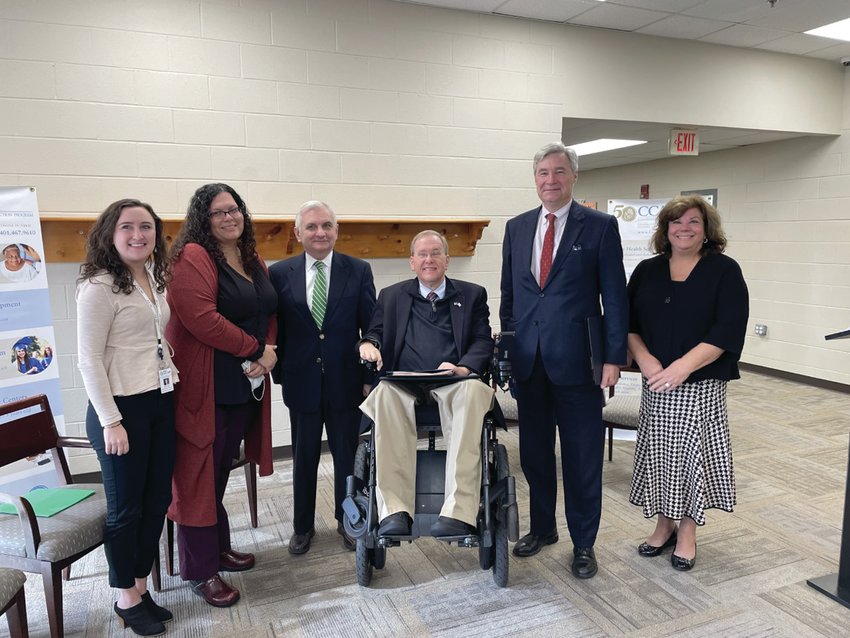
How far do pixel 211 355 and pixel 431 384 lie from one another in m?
0.81

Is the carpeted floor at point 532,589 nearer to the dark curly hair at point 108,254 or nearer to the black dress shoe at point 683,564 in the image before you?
the black dress shoe at point 683,564

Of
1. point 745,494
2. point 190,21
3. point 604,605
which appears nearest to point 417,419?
point 604,605

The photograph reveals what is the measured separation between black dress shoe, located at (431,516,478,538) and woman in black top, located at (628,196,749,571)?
94cm

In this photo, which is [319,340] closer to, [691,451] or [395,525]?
[395,525]

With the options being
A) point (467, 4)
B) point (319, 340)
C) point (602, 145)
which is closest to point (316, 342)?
point (319, 340)

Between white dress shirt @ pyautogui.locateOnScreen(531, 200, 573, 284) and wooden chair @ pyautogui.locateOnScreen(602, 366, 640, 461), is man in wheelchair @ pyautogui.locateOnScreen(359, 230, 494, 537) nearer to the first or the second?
white dress shirt @ pyautogui.locateOnScreen(531, 200, 573, 284)

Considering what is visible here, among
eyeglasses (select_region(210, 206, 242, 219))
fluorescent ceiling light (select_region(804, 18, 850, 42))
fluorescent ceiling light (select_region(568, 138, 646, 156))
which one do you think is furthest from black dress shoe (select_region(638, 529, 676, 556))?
fluorescent ceiling light (select_region(568, 138, 646, 156))

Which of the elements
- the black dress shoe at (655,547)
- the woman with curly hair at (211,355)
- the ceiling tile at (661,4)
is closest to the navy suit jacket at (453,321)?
the woman with curly hair at (211,355)

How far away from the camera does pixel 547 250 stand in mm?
2393

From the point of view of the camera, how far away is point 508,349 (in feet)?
7.88

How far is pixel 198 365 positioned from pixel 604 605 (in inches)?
69.0

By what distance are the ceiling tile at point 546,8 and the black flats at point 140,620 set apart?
3879 mm

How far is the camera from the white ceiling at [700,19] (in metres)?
4.01

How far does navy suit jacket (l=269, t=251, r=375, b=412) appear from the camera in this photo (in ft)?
8.25
